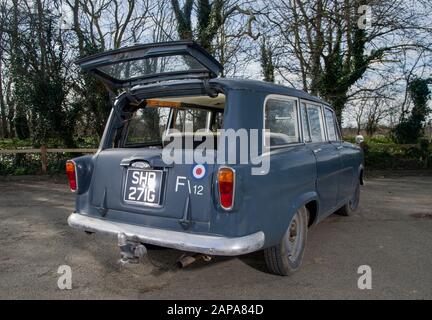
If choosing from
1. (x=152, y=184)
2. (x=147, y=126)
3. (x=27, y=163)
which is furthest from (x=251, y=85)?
(x=27, y=163)

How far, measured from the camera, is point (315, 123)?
14.0 ft

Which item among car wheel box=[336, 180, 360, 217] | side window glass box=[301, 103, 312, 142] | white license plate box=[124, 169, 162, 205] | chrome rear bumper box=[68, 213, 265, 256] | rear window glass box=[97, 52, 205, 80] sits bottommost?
car wheel box=[336, 180, 360, 217]

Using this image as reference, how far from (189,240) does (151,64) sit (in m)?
1.73

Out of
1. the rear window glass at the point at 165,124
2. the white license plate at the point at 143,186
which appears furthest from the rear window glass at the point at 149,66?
the white license plate at the point at 143,186

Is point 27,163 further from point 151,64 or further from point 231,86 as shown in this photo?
point 231,86

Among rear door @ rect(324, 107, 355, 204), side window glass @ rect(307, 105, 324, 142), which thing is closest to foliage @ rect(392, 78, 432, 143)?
rear door @ rect(324, 107, 355, 204)

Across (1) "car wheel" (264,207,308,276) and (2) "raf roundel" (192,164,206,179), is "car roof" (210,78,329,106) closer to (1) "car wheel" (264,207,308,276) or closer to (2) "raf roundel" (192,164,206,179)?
(2) "raf roundel" (192,164,206,179)

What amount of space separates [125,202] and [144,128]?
1296 millimetres

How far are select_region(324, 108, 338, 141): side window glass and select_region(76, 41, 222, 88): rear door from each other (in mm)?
2051

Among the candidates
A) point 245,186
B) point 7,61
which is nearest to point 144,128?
point 245,186

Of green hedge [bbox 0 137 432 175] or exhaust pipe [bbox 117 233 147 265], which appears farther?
green hedge [bbox 0 137 432 175]

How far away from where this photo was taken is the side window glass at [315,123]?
13.5 feet

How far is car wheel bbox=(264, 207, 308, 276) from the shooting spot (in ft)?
11.0
